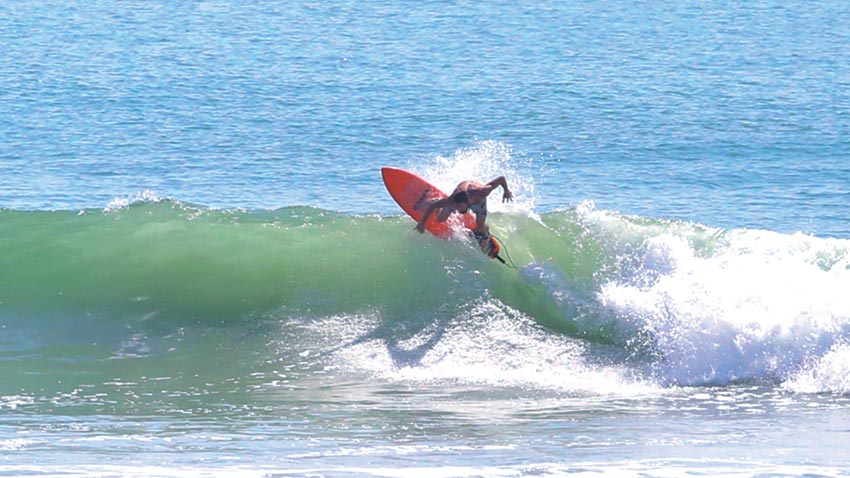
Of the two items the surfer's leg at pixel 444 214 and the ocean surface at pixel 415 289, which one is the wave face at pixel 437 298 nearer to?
the ocean surface at pixel 415 289

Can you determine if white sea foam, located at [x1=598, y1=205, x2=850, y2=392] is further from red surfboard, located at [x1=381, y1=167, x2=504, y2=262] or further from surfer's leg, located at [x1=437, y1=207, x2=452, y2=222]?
surfer's leg, located at [x1=437, y1=207, x2=452, y2=222]

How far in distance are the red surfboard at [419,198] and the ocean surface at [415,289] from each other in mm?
190

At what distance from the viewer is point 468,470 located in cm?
A: 749

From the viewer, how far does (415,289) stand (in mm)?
12516

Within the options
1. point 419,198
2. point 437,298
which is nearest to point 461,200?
point 437,298

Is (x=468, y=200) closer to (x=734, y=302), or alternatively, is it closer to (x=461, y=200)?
(x=461, y=200)

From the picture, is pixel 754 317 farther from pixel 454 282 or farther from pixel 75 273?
pixel 75 273

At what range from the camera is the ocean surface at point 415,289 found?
8.50m

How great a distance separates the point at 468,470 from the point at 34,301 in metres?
6.75

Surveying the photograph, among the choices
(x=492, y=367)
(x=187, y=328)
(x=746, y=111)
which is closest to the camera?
(x=492, y=367)

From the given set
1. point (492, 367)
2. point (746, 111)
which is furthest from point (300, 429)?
point (746, 111)

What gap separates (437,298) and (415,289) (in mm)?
296

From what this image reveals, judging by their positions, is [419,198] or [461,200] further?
[419,198]

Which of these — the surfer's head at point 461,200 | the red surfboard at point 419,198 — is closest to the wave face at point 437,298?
the red surfboard at point 419,198
